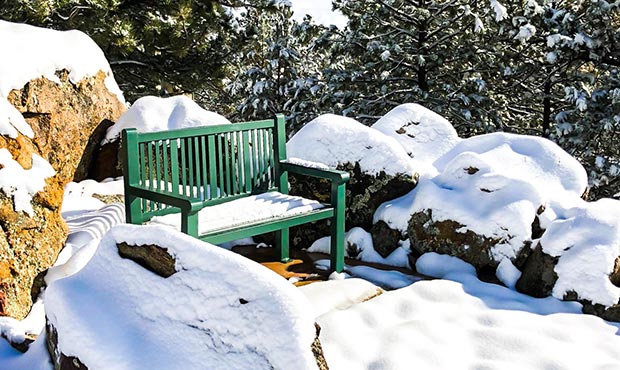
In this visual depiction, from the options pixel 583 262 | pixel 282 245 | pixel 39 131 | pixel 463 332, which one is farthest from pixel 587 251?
pixel 39 131

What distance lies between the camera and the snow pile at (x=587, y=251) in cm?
373

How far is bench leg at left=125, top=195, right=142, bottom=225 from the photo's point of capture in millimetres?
3574

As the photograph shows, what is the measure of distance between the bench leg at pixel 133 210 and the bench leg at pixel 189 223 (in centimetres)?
55

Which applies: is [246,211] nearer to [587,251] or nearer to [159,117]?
[587,251]

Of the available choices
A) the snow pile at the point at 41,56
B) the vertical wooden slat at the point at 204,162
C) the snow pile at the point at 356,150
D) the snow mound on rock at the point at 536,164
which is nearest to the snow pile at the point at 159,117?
the snow pile at the point at 41,56

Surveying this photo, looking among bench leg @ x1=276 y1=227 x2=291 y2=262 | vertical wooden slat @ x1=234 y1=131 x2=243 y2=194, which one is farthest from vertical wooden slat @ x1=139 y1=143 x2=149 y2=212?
bench leg @ x1=276 y1=227 x2=291 y2=262

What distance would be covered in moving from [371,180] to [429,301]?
1.37 m

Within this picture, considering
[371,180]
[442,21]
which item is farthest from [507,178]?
[442,21]

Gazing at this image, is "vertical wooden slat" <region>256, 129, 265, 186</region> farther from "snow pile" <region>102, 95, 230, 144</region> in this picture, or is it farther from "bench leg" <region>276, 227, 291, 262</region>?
"snow pile" <region>102, 95, 230, 144</region>

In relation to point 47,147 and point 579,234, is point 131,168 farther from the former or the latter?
point 579,234

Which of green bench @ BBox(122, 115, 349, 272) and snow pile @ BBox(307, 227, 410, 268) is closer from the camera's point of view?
green bench @ BBox(122, 115, 349, 272)

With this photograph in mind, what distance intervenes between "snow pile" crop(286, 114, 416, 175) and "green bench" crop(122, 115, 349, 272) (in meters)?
0.57

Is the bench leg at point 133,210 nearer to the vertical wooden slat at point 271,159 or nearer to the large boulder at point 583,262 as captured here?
the vertical wooden slat at point 271,159

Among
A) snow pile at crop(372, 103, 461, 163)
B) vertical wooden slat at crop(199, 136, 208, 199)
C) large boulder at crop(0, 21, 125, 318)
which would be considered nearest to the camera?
large boulder at crop(0, 21, 125, 318)
